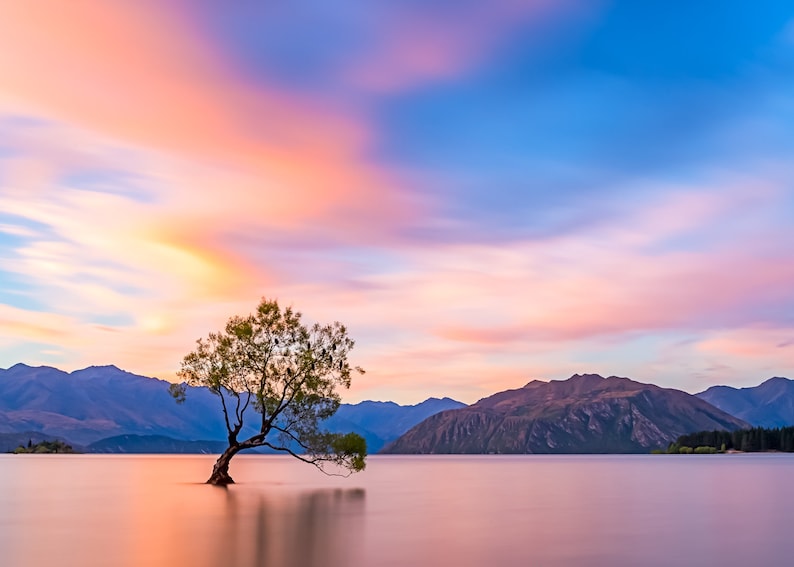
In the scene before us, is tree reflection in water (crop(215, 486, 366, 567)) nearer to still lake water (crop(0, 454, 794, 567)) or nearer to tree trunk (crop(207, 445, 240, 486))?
still lake water (crop(0, 454, 794, 567))

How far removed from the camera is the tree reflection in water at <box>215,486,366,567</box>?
39219 mm

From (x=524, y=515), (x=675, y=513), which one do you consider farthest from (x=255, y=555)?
(x=675, y=513)

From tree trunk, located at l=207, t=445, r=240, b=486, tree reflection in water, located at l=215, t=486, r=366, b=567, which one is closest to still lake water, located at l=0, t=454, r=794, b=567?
tree reflection in water, located at l=215, t=486, r=366, b=567

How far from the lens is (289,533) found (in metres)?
50.3

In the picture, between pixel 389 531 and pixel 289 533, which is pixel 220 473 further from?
pixel 289 533

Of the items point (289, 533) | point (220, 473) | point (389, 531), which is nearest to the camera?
point (289, 533)

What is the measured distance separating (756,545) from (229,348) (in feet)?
200

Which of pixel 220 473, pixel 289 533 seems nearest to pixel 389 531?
pixel 289 533

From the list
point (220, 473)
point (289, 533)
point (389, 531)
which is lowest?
point (220, 473)

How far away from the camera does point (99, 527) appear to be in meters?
57.0

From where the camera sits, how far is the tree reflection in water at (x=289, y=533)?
1544 inches

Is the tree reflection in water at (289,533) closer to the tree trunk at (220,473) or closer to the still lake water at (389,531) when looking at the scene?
the still lake water at (389,531)

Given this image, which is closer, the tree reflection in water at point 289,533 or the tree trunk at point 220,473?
the tree reflection in water at point 289,533

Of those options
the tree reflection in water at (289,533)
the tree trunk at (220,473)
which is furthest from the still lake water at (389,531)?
the tree trunk at (220,473)
